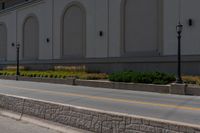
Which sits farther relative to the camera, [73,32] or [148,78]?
[73,32]

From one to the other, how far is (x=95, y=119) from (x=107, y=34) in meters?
26.6

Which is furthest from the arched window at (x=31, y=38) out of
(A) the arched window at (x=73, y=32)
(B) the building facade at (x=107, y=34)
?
(A) the arched window at (x=73, y=32)

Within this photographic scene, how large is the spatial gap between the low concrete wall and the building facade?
18601 millimetres

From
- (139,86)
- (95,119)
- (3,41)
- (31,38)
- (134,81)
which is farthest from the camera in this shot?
(3,41)

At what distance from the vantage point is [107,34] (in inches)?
1369

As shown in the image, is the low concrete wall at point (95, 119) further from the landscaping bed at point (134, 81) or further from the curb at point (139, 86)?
the landscaping bed at point (134, 81)

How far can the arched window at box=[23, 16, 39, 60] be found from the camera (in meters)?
47.4

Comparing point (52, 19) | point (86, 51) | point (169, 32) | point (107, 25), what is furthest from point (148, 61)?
point (52, 19)

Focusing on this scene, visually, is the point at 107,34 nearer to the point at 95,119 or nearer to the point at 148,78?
the point at 148,78

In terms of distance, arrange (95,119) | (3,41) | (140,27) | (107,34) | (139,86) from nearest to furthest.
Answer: (95,119)
(139,86)
(140,27)
(107,34)
(3,41)

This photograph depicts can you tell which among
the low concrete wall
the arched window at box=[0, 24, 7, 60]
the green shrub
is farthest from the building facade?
the low concrete wall

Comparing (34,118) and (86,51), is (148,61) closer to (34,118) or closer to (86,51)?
(86,51)

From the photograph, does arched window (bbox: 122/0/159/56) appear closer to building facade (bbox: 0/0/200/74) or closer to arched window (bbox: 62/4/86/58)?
building facade (bbox: 0/0/200/74)

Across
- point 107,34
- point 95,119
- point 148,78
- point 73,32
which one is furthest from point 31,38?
point 95,119
